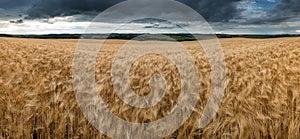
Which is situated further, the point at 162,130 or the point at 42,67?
the point at 42,67

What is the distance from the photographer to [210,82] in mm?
5141

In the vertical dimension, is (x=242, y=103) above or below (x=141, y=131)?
above

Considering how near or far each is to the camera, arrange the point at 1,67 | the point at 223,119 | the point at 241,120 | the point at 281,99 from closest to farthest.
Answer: the point at 241,120
the point at 223,119
the point at 281,99
the point at 1,67

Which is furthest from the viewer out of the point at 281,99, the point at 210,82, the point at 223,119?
the point at 210,82

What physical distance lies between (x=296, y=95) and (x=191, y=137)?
1735mm

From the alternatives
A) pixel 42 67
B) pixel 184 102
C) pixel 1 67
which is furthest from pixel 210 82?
pixel 1 67

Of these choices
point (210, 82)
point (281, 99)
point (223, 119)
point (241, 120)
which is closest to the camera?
point (241, 120)

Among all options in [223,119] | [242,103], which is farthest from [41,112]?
[242,103]

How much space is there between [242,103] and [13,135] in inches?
122

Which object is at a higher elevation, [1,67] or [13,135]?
[1,67]

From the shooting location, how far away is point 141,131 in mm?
3762

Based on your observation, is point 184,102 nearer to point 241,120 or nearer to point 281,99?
point 241,120

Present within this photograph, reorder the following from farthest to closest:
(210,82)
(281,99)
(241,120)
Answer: (210,82), (281,99), (241,120)

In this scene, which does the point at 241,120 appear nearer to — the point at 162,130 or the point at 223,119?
the point at 223,119
